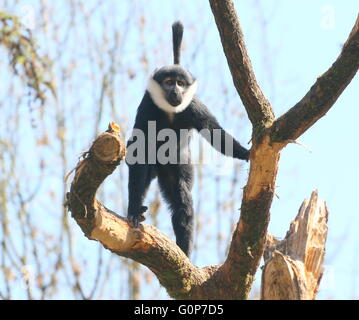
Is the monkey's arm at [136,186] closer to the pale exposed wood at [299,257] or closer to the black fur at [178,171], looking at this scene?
the black fur at [178,171]

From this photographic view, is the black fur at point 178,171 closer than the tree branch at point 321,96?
No

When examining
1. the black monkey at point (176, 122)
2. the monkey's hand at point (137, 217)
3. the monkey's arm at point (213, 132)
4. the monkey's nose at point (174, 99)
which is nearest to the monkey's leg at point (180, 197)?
the black monkey at point (176, 122)

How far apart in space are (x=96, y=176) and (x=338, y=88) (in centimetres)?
188

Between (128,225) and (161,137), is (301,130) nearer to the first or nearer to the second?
(128,225)

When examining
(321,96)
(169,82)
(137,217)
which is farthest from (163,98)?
(321,96)

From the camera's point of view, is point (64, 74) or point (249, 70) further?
point (64, 74)

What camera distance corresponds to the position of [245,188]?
5559 mm

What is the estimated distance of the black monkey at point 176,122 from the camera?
281 inches

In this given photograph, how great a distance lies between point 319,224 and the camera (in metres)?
6.29

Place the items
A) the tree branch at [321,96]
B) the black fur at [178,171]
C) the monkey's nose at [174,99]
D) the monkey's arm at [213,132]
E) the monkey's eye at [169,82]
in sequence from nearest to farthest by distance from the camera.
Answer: the tree branch at [321,96], the monkey's arm at [213,132], the black fur at [178,171], the monkey's nose at [174,99], the monkey's eye at [169,82]
